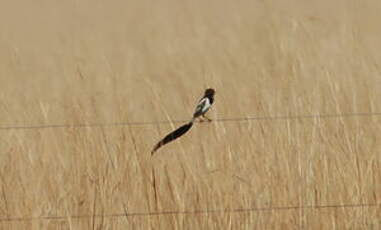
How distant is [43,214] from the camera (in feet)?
11.1

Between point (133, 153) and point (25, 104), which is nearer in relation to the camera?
A: point (133, 153)

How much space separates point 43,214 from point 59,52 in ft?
9.46

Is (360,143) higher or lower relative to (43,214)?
higher

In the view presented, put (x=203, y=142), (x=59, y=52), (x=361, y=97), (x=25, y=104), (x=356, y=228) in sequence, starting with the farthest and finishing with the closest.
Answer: (x=59, y=52)
(x=25, y=104)
(x=361, y=97)
(x=203, y=142)
(x=356, y=228)

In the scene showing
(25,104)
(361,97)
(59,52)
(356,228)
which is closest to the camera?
(356,228)

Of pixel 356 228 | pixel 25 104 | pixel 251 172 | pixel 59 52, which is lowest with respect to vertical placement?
pixel 356 228

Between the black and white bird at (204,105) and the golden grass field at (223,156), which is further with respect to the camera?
the golden grass field at (223,156)

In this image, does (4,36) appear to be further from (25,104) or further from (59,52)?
(25,104)

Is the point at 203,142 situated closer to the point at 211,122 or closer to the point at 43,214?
the point at 211,122

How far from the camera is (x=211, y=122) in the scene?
11.8ft

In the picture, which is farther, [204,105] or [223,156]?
[223,156]

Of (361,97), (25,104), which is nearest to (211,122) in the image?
(361,97)

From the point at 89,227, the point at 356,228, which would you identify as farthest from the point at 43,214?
the point at 356,228

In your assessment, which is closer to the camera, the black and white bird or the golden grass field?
the black and white bird
